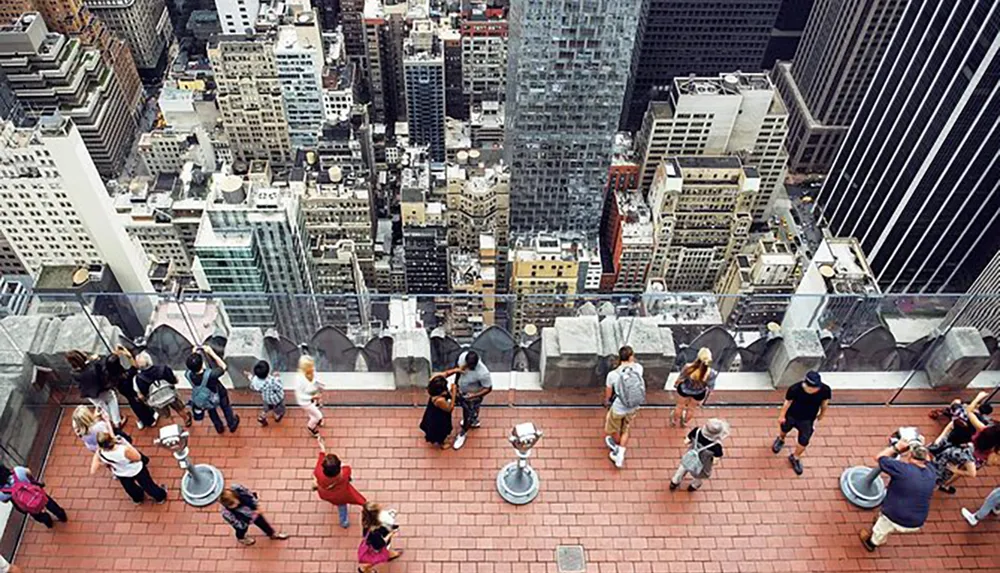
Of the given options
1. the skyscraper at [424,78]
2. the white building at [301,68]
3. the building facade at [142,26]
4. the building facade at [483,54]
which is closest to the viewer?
the white building at [301,68]

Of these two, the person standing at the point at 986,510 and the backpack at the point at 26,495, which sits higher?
the backpack at the point at 26,495

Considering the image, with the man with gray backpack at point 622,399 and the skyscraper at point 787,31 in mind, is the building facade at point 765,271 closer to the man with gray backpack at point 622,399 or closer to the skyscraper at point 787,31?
the skyscraper at point 787,31

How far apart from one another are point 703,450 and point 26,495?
11011 millimetres

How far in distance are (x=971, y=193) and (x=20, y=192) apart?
223ft

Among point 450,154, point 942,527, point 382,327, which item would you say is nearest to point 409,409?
point 382,327

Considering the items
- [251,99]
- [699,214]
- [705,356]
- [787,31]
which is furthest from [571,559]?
[787,31]

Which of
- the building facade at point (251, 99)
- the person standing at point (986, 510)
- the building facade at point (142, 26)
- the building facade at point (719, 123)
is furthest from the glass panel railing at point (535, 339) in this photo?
the building facade at point (142, 26)

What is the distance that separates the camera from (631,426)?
1538cm

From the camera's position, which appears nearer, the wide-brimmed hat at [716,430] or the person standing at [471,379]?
the wide-brimmed hat at [716,430]

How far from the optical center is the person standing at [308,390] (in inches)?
550

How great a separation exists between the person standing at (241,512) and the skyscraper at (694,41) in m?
73.0

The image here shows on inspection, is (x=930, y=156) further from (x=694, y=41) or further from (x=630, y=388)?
(x=630, y=388)

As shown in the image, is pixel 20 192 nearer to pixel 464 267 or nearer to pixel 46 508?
pixel 464 267

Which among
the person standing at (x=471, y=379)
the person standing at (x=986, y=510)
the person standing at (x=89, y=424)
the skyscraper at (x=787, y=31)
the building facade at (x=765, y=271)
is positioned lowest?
the building facade at (x=765, y=271)
